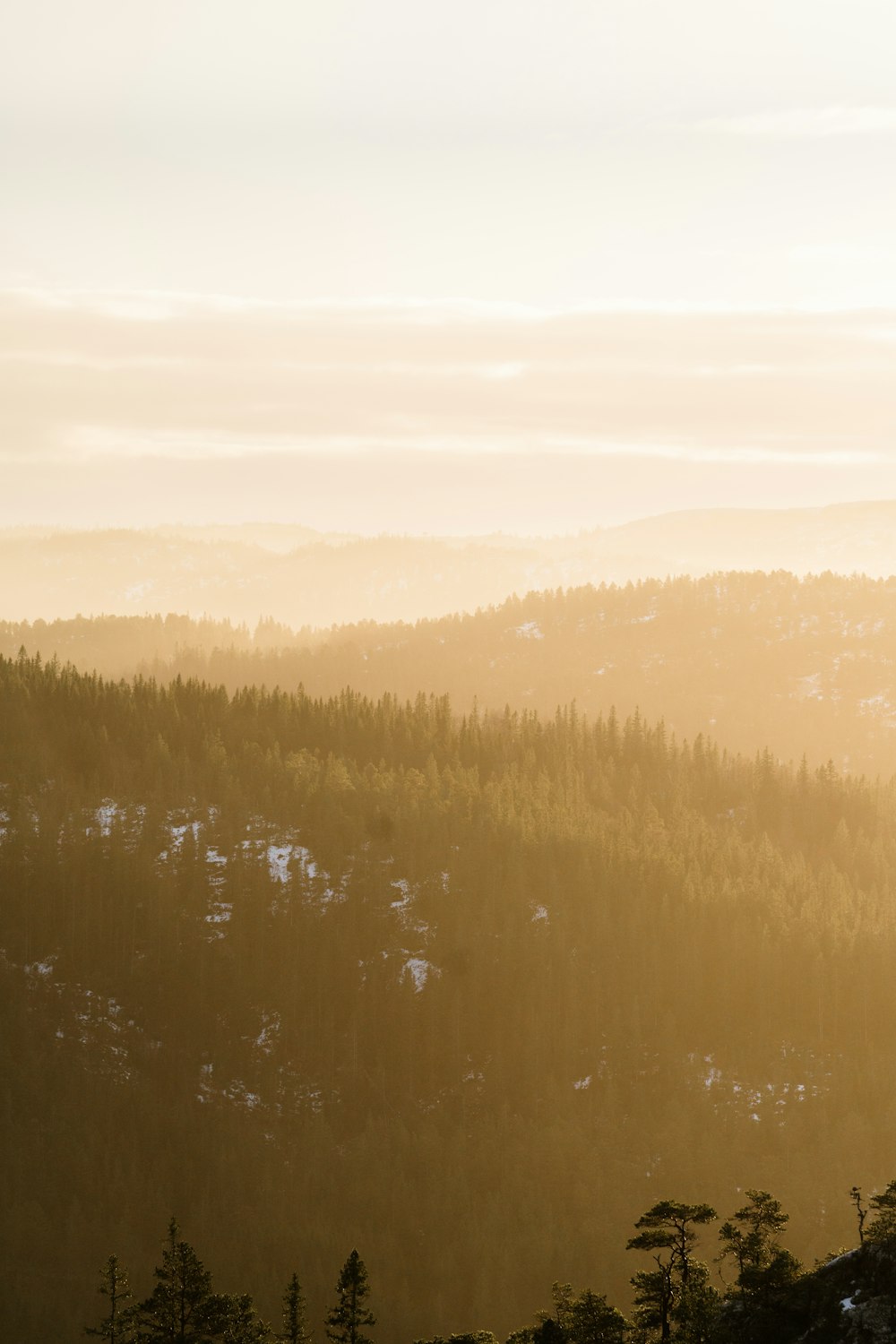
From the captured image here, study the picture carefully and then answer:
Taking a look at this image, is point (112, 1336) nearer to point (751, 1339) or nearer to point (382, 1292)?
point (751, 1339)

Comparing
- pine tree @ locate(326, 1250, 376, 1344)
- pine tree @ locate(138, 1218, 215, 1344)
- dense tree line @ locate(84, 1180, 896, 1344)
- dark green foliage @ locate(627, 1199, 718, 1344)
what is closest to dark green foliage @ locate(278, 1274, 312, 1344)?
dense tree line @ locate(84, 1180, 896, 1344)

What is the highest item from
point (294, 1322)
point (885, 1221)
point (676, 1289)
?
point (885, 1221)

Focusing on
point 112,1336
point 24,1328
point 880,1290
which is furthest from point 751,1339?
point 24,1328

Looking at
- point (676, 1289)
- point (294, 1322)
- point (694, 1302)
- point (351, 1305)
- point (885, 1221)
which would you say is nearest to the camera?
point (885, 1221)

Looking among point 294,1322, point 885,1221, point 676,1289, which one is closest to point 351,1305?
point 294,1322

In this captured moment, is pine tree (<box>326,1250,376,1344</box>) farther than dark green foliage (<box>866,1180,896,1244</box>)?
Yes

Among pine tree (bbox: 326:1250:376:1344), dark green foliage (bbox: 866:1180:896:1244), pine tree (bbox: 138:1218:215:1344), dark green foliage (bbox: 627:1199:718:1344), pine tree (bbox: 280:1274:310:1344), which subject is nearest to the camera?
dark green foliage (bbox: 866:1180:896:1244)

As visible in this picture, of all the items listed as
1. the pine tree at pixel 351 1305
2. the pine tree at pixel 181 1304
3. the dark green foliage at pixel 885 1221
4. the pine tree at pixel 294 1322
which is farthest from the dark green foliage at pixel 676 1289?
the pine tree at pixel 181 1304

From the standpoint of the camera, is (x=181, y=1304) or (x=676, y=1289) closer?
(x=676, y=1289)

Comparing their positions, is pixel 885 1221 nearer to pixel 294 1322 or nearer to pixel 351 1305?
pixel 351 1305

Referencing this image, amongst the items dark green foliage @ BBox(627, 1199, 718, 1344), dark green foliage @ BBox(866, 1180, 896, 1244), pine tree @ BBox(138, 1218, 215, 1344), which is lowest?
pine tree @ BBox(138, 1218, 215, 1344)

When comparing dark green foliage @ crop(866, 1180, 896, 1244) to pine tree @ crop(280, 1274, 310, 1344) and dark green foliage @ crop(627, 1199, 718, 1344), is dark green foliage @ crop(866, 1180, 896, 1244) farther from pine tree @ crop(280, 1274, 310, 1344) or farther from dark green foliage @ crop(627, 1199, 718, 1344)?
pine tree @ crop(280, 1274, 310, 1344)

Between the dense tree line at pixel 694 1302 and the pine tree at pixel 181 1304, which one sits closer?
the dense tree line at pixel 694 1302

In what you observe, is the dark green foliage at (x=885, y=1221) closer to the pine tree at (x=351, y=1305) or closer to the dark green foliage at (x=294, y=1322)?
the pine tree at (x=351, y=1305)
